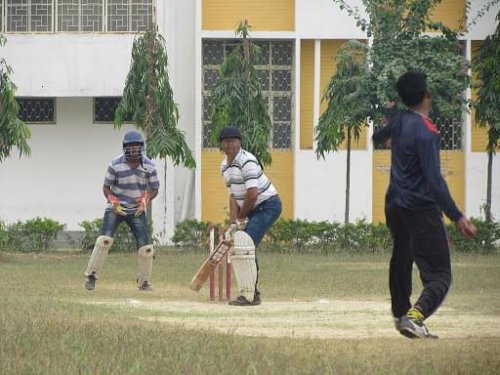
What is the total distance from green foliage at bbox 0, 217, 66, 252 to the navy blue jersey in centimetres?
2068

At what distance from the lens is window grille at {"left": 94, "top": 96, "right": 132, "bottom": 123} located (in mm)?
41250

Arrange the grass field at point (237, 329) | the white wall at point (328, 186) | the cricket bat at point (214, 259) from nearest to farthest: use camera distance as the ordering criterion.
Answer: the grass field at point (237, 329), the cricket bat at point (214, 259), the white wall at point (328, 186)

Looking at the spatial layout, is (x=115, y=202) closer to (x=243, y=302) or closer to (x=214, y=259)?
(x=214, y=259)

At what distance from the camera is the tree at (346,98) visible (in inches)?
1266

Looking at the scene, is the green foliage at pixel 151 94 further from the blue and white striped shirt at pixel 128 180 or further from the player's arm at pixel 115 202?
the player's arm at pixel 115 202

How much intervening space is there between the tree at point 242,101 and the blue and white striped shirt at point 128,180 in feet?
46.7

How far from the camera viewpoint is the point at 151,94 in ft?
111

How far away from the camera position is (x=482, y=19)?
40781 millimetres

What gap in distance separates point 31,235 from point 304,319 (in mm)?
18337

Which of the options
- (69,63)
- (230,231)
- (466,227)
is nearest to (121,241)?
(69,63)

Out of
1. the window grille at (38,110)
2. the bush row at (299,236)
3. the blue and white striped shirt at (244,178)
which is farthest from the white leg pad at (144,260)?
the window grille at (38,110)

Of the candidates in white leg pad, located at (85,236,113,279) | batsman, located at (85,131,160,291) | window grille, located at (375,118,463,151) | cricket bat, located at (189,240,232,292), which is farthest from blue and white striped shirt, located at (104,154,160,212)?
window grille, located at (375,118,463,151)

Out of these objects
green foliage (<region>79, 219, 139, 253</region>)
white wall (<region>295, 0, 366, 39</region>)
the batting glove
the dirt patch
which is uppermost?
white wall (<region>295, 0, 366, 39</region>)

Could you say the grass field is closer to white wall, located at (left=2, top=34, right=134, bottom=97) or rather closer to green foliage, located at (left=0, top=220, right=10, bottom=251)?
green foliage, located at (left=0, top=220, right=10, bottom=251)
